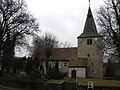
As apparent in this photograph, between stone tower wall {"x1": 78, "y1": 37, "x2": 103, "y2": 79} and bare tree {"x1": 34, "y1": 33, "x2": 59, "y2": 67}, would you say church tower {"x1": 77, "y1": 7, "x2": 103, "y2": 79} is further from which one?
bare tree {"x1": 34, "y1": 33, "x2": 59, "y2": 67}

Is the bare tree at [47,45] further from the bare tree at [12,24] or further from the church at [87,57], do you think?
the bare tree at [12,24]

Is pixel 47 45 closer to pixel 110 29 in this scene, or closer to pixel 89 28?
pixel 89 28

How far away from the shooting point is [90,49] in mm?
61656

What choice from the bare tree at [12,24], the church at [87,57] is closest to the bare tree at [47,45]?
the church at [87,57]

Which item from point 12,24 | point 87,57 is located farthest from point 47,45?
point 12,24

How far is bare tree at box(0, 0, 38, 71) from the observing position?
135 ft

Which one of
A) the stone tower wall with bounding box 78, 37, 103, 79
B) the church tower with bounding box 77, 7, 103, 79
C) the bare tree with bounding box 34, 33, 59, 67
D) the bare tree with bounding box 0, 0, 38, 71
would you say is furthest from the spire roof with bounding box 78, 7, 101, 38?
the bare tree with bounding box 0, 0, 38, 71

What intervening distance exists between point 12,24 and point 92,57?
25315 mm

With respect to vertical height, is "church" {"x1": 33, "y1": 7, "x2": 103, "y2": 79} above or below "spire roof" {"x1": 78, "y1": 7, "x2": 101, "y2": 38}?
below

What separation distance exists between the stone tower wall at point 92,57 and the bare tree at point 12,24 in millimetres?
21711

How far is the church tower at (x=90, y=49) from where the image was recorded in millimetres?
60281

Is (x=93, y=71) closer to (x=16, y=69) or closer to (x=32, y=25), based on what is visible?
(x=16, y=69)

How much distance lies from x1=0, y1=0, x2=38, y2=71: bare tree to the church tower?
21.7 m

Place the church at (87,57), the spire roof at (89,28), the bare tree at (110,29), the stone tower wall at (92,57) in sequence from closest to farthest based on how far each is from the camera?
the bare tree at (110,29)
the church at (87,57)
the stone tower wall at (92,57)
the spire roof at (89,28)
